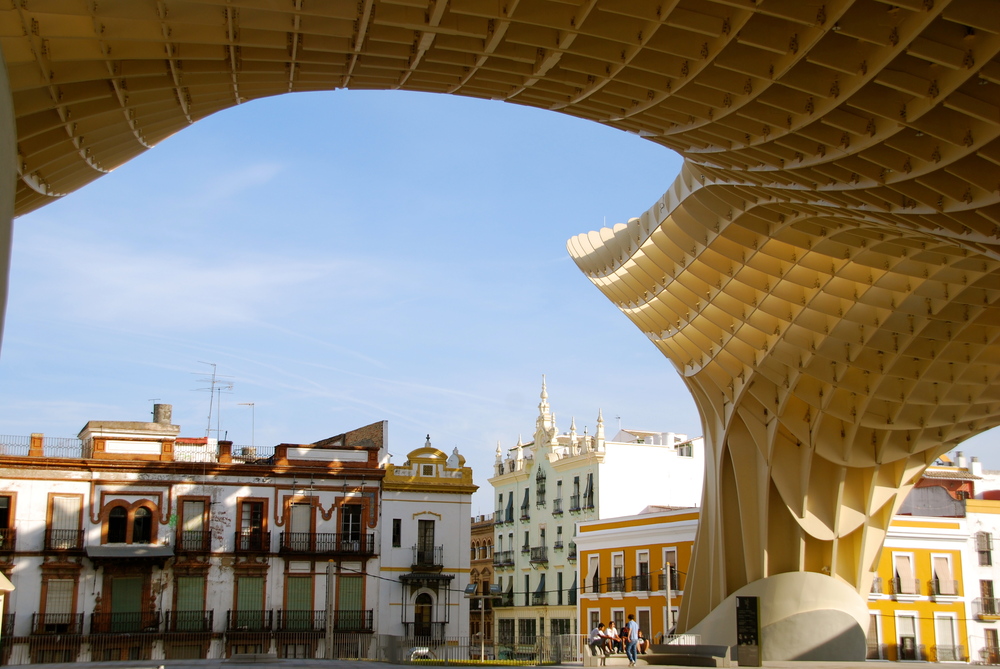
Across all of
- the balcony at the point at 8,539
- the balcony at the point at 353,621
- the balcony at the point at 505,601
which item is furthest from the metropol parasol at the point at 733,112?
the balcony at the point at 505,601

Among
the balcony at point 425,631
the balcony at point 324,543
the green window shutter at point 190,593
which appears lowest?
the balcony at point 425,631

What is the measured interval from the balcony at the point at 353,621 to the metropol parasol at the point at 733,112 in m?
24.8

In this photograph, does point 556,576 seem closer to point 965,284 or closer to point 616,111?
point 965,284

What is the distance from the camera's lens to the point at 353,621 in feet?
172

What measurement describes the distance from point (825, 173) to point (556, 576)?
61302 mm

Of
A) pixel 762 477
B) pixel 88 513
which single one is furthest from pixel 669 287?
pixel 88 513

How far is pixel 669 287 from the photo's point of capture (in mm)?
37406

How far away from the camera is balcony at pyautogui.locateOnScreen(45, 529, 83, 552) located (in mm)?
48125

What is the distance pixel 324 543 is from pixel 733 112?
3776cm

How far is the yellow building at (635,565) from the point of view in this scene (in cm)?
6008

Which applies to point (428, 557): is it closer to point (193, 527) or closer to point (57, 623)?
point (193, 527)

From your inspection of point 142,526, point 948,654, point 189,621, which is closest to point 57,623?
point 142,526

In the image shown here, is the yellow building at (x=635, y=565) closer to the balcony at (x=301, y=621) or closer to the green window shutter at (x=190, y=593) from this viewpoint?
the balcony at (x=301, y=621)

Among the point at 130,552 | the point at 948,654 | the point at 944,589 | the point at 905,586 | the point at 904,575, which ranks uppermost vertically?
the point at 130,552
